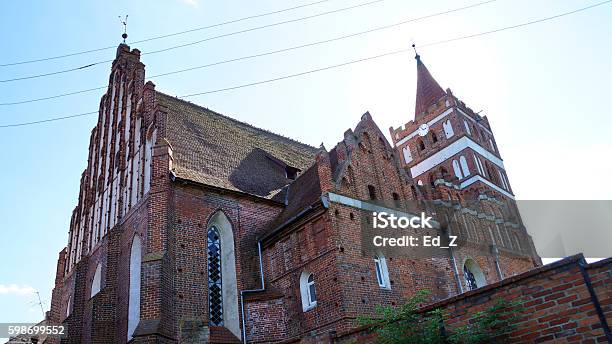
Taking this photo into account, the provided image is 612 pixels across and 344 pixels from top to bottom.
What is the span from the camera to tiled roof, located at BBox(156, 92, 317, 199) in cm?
1991

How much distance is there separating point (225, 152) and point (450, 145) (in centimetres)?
1856

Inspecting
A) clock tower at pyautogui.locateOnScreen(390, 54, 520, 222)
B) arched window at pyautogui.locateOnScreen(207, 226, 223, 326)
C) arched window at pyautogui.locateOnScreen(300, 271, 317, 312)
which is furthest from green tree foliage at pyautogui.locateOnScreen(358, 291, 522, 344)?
clock tower at pyautogui.locateOnScreen(390, 54, 520, 222)

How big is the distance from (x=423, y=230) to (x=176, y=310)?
32.9 ft

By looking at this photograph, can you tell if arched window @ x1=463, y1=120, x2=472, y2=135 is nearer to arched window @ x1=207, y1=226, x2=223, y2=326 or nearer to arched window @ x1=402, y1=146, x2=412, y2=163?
arched window @ x1=402, y1=146, x2=412, y2=163

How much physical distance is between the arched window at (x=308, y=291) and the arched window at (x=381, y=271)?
2.17 meters

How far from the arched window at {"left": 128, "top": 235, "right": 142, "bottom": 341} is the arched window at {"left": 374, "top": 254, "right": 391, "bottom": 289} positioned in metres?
8.14

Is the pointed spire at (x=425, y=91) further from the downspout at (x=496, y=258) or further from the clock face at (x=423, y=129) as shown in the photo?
the downspout at (x=496, y=258)

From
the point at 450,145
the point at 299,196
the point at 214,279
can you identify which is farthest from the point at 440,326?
the point at 450,145

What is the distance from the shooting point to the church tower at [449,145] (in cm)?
3284

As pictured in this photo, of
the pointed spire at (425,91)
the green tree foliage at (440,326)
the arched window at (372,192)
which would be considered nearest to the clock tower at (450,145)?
the pointed spire at (425,91)

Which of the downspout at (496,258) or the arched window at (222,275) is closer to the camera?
the arched window at (222,275)

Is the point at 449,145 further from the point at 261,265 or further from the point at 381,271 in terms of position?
the point at 261,265

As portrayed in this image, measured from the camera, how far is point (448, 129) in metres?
35.4

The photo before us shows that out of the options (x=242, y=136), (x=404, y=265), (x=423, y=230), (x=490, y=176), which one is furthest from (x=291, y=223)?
(x=490, y=176)
